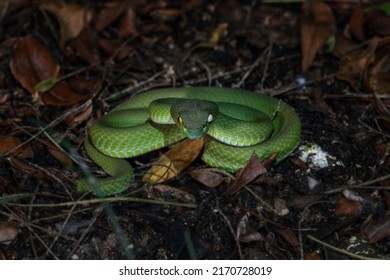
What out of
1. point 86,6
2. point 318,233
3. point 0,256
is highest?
point 86,6

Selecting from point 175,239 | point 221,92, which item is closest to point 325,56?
point 221,92

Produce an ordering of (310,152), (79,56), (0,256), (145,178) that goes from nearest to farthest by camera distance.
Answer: (0,256) → (145,178) → (310,152) → (79,56)

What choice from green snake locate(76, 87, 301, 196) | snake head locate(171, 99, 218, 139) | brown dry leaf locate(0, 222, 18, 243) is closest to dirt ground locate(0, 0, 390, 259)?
brown dry leaf locate(0, 222, 18, 243)

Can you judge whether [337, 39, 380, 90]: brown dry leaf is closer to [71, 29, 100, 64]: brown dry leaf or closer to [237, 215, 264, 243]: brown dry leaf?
[237, 215, 264, 243]: brown dry leaf

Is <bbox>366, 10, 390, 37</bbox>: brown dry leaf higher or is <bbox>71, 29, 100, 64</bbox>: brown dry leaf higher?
<bbox>71, 29, 100, 64</bbox>: brown dry leaf

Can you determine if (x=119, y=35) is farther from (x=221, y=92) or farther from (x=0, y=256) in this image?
(x=0, y=256)

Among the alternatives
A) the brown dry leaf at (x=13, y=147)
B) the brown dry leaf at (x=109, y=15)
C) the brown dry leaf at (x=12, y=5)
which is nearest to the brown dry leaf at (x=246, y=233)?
the brown dry leaf at (x=13, y=147)
